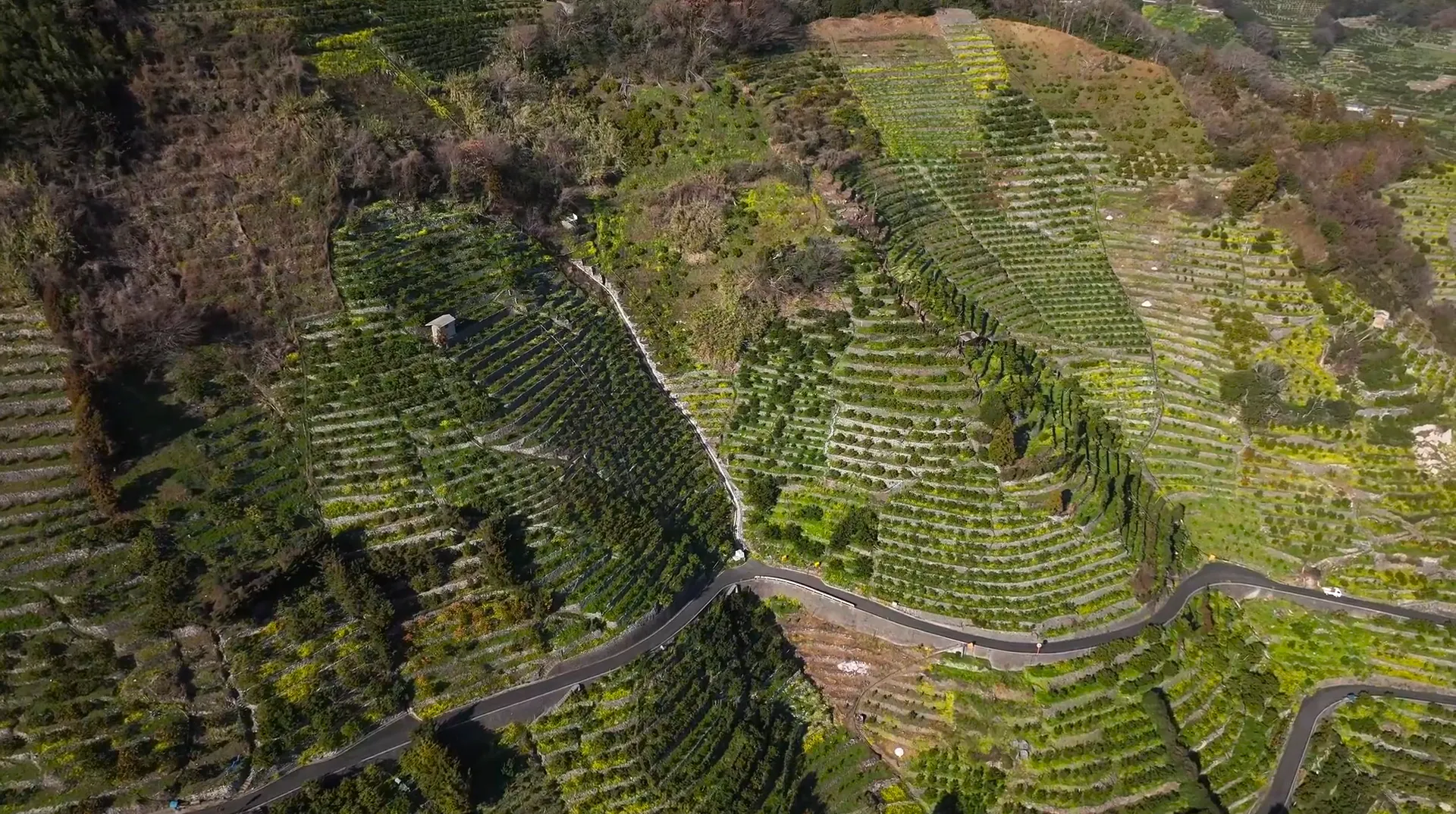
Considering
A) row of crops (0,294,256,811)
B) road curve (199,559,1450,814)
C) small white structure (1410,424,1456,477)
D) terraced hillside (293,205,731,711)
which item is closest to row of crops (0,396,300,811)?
row of crops (0,294,256,811)

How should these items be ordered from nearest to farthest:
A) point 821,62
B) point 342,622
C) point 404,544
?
point 342,622, point 404,544, point 821,62

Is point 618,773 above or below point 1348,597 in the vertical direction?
above

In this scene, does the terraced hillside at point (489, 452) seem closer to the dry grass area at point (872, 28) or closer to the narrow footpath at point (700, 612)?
the narrow footpath at point (700, 612)

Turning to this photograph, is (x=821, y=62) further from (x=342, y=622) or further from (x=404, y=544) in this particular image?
(x=342, y=622)

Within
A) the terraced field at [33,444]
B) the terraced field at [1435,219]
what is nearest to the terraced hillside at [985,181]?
the terraced field at [1435,219]

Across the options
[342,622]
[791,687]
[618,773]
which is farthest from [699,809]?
[342,622]
